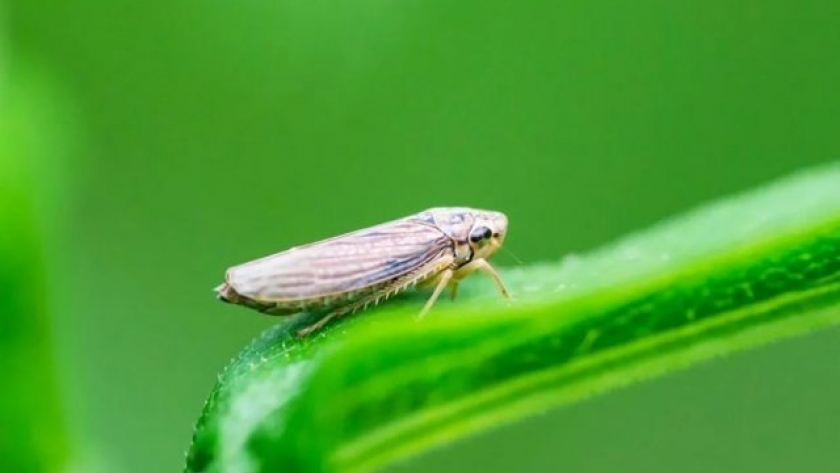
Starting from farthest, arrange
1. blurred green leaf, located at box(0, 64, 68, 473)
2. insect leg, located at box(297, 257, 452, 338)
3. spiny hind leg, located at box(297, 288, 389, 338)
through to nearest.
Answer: insect leg, located at box(297, 257, 452, 338), spiny hind leg, located at box(297, 288, 389, 338), blurred green leaf, located at box(0, 64, 68, 473)

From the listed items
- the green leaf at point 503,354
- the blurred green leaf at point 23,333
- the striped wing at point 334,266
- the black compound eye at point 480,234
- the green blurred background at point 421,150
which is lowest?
the green leaf at point 503,354

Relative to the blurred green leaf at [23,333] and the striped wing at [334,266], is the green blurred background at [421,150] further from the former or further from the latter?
the blurred green leaf at [23,333]

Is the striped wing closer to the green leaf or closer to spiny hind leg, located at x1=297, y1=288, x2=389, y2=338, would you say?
spiny hind leg, located at x1=297, y1=288, x2=389, y2=338

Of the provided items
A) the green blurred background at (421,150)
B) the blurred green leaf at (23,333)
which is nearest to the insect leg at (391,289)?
the blurred green leaf at (23,333)

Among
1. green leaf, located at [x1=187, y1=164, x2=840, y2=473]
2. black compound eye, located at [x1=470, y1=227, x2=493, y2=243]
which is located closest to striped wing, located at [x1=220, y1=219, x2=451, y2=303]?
black compound eye, located at [x1=470, y1=227, x2=493, y2=243]

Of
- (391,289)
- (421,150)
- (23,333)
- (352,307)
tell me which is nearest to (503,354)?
(23,333)

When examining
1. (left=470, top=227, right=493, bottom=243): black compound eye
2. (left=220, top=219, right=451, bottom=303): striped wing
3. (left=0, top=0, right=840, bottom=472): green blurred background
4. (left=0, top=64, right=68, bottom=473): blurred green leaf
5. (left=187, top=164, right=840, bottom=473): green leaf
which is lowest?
(left=187, top=164, right=840, bottom=473): green leaf

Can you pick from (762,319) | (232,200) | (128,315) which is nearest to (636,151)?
(232,200)
